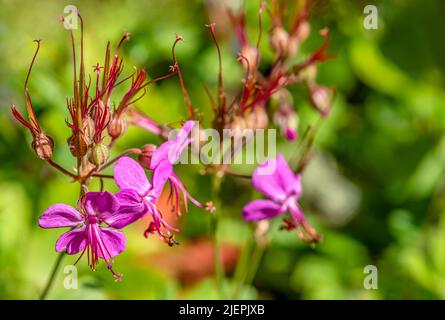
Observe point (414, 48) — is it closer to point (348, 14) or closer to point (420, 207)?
point (348, 14)

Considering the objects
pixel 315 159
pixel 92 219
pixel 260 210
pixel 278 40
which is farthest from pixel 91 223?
pixel 315 159

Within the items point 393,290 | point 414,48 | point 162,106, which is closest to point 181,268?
point 162,106

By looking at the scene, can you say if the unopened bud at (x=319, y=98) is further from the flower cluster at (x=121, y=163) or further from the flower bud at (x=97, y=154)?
the flower bud at (x=97, y=154)

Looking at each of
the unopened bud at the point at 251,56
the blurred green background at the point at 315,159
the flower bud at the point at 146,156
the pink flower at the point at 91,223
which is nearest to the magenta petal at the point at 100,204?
the pink flower at the point at 91,223

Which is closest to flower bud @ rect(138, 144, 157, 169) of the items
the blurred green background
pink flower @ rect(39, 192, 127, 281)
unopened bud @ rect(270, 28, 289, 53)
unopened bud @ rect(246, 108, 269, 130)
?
pink flower @ rect(39, 192, 127, 281)

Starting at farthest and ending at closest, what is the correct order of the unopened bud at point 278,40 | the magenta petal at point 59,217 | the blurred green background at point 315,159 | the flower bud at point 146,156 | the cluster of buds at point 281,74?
the blurred green background at point 315,159, the unopened bud at point 278,40, the cluster of buds at point 281,74, the flower bud at point 146,156, the magenta petal at point 59,217

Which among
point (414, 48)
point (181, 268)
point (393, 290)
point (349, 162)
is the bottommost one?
point (393, 290)
